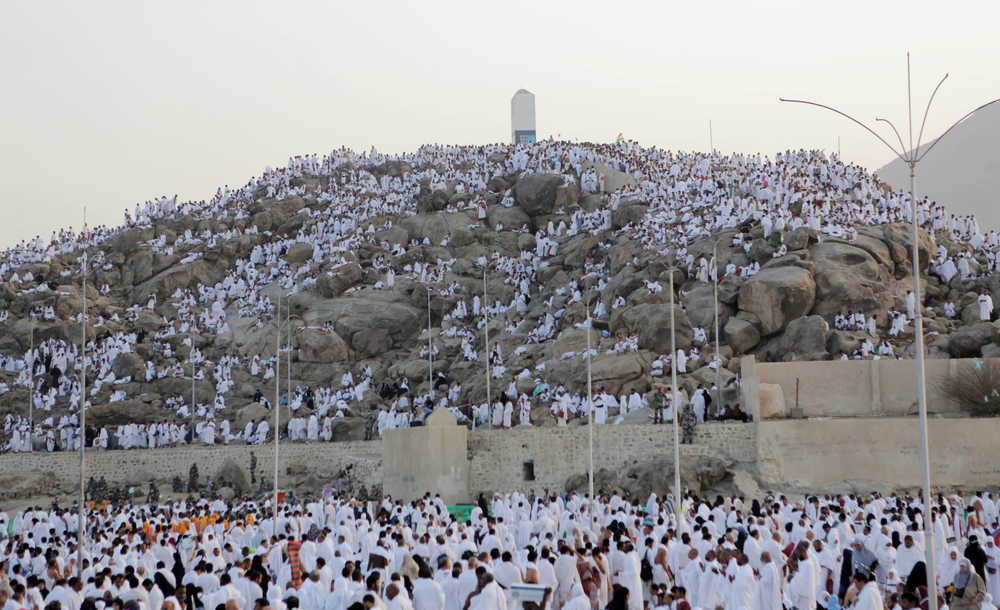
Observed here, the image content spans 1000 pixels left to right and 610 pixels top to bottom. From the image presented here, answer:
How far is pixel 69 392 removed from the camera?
1923 inches

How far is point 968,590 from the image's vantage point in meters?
13.7

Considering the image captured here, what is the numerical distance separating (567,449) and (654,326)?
7.46 meters

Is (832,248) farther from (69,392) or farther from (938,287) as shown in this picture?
(69,392)

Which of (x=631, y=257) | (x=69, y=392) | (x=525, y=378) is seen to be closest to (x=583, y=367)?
(x=525, y=378)

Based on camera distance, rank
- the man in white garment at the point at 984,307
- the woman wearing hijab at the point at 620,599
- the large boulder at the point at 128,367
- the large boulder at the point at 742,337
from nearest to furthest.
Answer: the woman wearing hijab at the point at 620,599
the man in white garment at the point at 984,307
the large boulder at the point at 742,337
the large boulder at the point at 128,367

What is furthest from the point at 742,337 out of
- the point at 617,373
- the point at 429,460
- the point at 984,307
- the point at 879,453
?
the point at 429,460

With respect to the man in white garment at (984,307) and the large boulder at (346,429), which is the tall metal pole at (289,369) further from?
the man in white garment at (984,307)

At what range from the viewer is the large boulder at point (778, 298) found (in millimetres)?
38062

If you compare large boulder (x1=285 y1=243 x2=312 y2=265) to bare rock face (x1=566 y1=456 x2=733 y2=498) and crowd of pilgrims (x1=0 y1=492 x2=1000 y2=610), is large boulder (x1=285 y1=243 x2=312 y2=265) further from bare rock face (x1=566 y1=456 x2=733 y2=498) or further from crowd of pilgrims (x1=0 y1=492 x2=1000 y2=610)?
crowd of pilgrims (x1=0 y1=492 x2=1000 y2=610)

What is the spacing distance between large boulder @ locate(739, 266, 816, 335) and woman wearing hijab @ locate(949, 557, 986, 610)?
2459 centimetres

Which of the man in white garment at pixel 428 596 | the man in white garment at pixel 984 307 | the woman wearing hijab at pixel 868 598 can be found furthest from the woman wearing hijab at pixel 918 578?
the man in white garment at pixel 984 307

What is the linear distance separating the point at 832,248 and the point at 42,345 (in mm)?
36304

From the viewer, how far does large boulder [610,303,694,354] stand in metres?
38.1

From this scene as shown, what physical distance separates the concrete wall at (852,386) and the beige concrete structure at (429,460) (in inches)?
356
